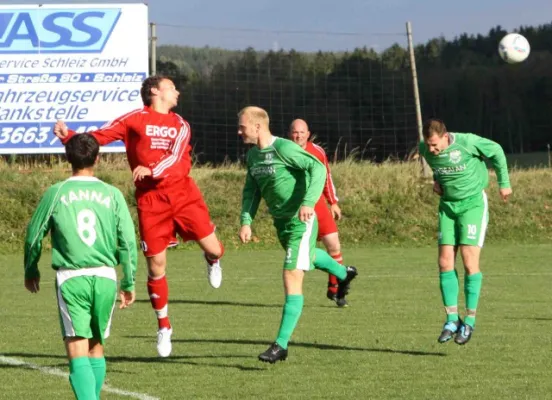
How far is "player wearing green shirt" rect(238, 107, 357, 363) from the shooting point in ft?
29.3

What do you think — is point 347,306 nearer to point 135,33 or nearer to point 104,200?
point 104,200

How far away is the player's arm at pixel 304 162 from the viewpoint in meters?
8.90

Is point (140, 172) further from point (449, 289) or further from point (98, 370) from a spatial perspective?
point (98, 370)

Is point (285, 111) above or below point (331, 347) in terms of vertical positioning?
above

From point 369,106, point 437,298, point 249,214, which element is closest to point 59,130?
point 249,214

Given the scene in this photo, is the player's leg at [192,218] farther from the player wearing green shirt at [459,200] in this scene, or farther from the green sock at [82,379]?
the green sock at [82,379]

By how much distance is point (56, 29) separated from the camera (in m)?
24.7

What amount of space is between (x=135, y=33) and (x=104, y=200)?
739 inches

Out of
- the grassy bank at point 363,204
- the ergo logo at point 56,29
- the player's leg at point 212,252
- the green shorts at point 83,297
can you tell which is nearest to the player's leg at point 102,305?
the green shorts at point 83,297

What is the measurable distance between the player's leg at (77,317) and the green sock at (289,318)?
2.56 meters

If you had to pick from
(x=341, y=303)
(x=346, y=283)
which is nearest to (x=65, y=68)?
(x=341, y=303)

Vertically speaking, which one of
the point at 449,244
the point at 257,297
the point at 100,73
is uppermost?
the point at 100,73

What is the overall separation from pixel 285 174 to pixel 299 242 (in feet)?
1.76

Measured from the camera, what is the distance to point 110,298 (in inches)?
256
